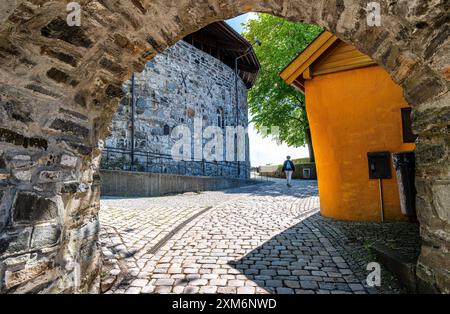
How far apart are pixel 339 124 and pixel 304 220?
7.53 feet

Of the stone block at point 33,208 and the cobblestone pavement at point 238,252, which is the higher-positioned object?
the stone block at point 33,208

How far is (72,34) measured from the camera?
195 cm

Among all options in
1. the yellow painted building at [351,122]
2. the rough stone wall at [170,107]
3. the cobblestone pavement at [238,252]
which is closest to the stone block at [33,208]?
the cobblestone pavement at [238,252]

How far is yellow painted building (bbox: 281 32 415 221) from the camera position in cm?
554

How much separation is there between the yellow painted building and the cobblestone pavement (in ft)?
1.94

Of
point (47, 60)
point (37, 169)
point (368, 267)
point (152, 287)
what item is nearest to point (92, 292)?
point (152, 287)

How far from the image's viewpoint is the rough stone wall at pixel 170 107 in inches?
427

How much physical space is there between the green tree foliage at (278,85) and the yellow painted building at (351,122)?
12.5 meters

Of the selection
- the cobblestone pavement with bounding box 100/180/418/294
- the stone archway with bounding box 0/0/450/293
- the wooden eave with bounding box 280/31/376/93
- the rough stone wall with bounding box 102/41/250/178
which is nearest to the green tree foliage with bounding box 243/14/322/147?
the rough stone wall with bounding box 102/41/250/178

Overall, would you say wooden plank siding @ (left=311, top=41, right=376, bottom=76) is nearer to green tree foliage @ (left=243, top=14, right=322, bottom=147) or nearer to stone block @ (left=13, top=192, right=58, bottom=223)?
stone block @ (left=13, top=192, right=58, bottom=223)

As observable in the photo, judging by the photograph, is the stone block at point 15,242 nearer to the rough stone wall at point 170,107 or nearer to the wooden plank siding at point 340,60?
the wooden plank siding at point 340,60

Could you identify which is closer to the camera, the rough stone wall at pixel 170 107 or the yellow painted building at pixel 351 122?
the yellow painted building at pixel 351 122

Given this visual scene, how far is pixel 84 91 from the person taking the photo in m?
2.37
